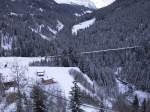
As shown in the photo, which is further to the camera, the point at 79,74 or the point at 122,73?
the point at 122,73

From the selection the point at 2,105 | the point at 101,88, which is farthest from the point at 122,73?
the point at 2,105

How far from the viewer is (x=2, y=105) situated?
51.4 m

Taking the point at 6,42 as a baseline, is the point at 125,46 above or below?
below

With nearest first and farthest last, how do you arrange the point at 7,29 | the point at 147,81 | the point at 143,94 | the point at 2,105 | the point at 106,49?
the point at 2,105 → the point at 143,94 → the point at 147,81 → the point at 106,49 → the point at 7,29

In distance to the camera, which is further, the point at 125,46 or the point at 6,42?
the point at 6,42

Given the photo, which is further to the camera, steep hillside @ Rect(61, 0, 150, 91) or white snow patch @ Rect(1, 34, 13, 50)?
white snow patch @ Rect(1, 34, 13, 50)

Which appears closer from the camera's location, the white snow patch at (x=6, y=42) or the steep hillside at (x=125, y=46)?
the steep hillside at (x=125, y=46)

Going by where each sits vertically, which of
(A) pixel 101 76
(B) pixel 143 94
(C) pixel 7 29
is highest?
(C) pixel 7 29

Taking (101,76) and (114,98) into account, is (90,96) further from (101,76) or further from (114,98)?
(101,76)

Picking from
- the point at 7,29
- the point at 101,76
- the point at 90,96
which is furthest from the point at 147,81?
the point at 7,29

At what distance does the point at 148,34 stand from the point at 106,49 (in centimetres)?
2702

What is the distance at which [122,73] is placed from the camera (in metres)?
125

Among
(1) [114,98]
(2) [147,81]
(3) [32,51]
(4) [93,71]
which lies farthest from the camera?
(3) [32,51]

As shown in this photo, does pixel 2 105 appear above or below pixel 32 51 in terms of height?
below
